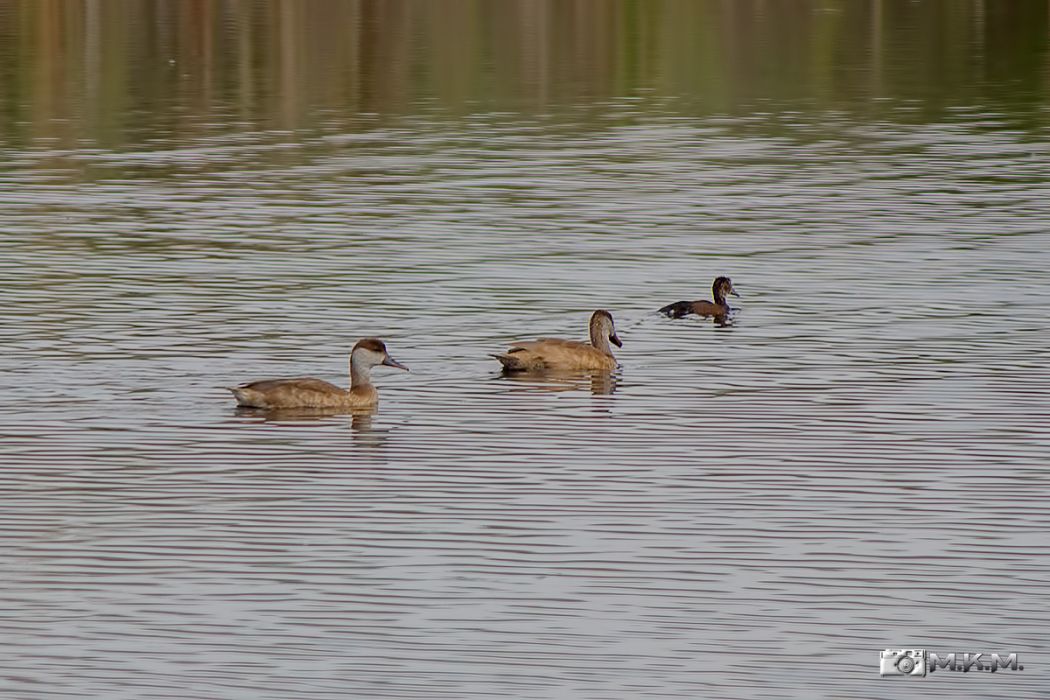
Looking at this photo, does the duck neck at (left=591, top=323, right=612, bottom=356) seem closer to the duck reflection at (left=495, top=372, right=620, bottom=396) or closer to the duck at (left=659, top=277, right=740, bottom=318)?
the duck reflection at (left=495, top=372, right=620, bottom=396)

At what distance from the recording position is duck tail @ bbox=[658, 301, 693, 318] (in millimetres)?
25594

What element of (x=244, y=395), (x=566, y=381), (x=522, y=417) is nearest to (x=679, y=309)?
(x=566, y=381)

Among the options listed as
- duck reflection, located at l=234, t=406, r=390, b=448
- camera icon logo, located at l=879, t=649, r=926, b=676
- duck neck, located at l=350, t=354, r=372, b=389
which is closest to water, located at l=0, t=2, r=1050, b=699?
duck reflection, located at l=234, t=406, r=390, b=448

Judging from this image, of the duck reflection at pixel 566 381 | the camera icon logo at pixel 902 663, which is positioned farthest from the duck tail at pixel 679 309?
the camera icon logo at pixel 902 663

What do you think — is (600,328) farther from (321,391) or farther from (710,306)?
(321,391)

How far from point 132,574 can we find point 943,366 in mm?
9650

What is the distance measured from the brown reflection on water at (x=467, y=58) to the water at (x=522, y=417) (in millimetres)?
5339

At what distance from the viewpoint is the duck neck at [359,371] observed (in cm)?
2092

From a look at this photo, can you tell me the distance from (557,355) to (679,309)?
139 inches

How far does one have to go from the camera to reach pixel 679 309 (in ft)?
84.6

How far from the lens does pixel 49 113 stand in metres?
51.4

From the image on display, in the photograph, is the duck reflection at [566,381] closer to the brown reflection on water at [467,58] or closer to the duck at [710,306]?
the duck at [710,306]

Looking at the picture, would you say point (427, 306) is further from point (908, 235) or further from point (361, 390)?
point (908, 235)

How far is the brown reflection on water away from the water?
5.34 m
